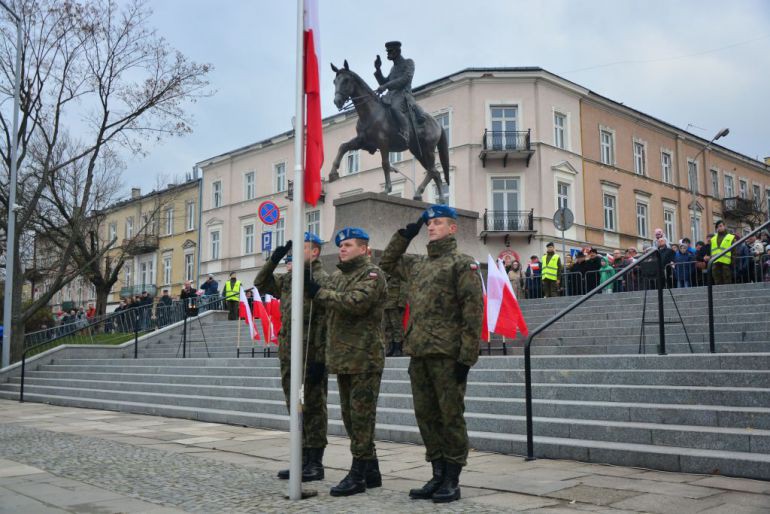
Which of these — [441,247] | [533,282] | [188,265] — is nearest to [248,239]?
[188,265]

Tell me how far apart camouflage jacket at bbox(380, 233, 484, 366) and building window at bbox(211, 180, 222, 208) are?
146 ft

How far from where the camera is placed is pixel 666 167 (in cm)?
4259

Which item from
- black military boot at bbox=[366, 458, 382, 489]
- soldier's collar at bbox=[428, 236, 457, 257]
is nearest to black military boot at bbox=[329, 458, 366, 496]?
black military boot at bbox=[366, 458, 382, 489]

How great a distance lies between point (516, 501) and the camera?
17.9 ft

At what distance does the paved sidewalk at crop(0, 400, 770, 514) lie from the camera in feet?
17.4

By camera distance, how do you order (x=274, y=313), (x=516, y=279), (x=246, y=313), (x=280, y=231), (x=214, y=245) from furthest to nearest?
(x=214, y=245)
(x=280, y=231)
(x=516, y=279)
(x=246, y=313)
(x=274, y=313)

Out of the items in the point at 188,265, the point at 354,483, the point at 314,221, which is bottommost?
the point at 354,483

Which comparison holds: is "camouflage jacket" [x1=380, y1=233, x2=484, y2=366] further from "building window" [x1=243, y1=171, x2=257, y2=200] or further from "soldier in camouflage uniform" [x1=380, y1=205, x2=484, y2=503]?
"building window" [x1=243, y1=171, x2=257, y2=200]

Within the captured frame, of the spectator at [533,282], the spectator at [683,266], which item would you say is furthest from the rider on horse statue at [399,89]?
the spectator at [683,266]

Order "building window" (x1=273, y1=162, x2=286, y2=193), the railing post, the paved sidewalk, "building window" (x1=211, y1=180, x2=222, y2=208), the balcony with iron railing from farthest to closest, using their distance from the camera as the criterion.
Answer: "building window" (x1=211, y1=180, x2=222, y2=208)
"building window" (x1=273, y1=162, x2=286, y2=193)
the balcony with iron railing
the railing post
the paved sidewalk

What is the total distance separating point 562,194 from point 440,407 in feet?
105

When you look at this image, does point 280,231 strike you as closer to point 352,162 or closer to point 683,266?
point 352,162

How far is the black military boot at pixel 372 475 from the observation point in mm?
5980

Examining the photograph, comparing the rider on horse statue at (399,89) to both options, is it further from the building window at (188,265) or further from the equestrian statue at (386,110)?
the building window at (188,265)
